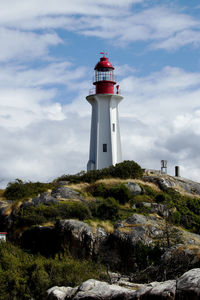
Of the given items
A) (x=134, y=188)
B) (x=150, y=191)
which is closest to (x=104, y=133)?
(x=134, y=188)

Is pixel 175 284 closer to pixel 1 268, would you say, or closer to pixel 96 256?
pixel 1 268

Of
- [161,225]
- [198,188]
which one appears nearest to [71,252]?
[161,225]

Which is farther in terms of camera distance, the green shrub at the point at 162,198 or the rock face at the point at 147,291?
the green shrub at the point at 162,198

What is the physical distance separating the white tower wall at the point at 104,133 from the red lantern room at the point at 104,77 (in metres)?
0.62

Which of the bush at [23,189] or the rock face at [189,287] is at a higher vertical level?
the bush at [23,189]

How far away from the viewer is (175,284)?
13.3 metres

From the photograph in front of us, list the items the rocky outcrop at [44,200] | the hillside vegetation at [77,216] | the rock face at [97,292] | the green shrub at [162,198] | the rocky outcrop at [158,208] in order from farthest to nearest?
the green shrub at [162,198], the rocky outcrop at [44,200], the rocky outcrop at [158,208], the hillside vegetation at [77,216], the rock face at [97,292]

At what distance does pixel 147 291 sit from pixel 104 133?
2809 centimetres

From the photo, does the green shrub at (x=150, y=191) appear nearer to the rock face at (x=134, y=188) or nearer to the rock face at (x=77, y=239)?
the rock face at (x=134, y=188)

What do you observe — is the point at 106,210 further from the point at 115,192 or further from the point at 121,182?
the point at 121,182

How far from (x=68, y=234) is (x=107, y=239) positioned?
204cm

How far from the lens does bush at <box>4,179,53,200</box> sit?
1256 inches

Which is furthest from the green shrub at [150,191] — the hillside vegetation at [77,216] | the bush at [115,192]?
the bush at [115,192]

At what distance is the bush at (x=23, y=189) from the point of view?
31.9 meters
